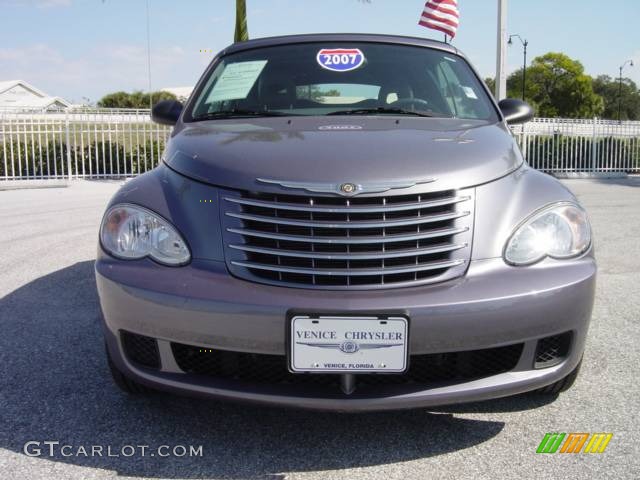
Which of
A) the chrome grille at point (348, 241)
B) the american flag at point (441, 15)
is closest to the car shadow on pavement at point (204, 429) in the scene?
the chrome grille at point (348, 241)

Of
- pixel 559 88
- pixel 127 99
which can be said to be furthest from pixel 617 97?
pixel 127 99

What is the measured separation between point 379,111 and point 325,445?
1.64m

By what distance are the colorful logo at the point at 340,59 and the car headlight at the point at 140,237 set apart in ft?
5.10

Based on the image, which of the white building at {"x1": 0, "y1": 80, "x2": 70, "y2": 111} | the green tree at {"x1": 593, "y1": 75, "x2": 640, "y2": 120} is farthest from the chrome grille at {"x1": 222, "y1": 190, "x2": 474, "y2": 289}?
the green tree at {"x1": 593, "y1": 75, "x2": 640, "y2": 120}

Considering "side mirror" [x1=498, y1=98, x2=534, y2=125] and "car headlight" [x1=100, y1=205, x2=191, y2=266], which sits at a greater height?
"side mirror" [x1=498, y1=98, x2=534, y2=125]

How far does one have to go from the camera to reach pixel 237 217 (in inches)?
90.8

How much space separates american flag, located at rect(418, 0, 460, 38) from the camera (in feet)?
40.6

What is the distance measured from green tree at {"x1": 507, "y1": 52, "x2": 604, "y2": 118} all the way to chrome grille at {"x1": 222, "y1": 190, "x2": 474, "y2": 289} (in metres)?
76.5

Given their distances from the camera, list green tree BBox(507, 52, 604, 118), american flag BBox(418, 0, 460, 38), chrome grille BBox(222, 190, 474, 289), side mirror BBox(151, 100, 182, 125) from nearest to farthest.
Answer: chrome grille BBox(222, 190, 474, 289) < side mirror BBox(151, 100, 182, 125) < american flag BBox(418, 0, 460, 38) < green tree BBox(507, 52, 604, 118)

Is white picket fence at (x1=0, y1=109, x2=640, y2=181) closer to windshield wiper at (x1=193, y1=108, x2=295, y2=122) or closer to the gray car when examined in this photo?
windshield wiper at (x1=193, y1=108, x2=295, y2=122)

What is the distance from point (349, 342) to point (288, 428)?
0.61 meters

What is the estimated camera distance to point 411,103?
339 centimetres

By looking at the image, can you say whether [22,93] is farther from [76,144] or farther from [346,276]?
[346,276]

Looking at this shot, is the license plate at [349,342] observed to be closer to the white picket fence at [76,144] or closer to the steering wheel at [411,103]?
the steering wheel at [411,103]
